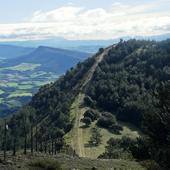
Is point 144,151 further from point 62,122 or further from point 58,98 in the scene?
point 58,98

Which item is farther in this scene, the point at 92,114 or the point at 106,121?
the point at 92,114

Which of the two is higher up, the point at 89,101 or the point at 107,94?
the point at 107,94

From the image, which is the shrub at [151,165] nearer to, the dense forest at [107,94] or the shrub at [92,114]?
the dense forest at [107,94]

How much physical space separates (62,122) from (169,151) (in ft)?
284

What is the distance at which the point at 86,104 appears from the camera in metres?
131

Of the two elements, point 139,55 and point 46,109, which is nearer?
point 46,109

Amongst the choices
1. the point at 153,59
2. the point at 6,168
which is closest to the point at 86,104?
the point at 153,59

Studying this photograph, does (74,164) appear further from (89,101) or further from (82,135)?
(89,101)

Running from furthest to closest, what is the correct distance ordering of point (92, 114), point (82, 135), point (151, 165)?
point (92, 114), point (82, 135), point (151, 165)

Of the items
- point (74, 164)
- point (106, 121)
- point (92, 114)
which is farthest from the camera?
point (92, 114)

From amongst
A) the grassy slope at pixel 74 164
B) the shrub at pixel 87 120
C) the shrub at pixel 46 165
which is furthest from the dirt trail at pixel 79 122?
the shrub at pixel 46 165

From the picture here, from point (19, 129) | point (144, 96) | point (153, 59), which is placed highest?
point (153, 59)

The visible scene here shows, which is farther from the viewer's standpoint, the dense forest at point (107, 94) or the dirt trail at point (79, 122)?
the dense forest at point (107, 94)

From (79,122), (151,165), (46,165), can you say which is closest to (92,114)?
(79,122)
